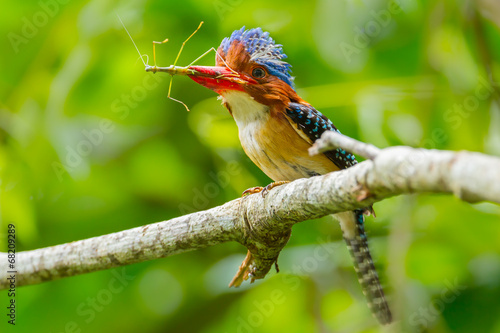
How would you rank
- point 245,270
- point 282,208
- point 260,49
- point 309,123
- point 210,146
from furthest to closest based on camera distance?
point 210,146
point 260,49
point 309,123
point 245,270
point 282,208

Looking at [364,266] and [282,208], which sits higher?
[282,208]

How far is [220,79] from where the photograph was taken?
9.35ft

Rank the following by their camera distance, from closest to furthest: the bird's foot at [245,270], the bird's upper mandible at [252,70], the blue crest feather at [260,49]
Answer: the bird's foot at [245,270] < the bird's upper mandible at [252,70] < the blue crest feather at [260,49]

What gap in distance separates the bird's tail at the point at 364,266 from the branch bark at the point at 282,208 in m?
0.78

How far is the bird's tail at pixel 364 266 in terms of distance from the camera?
10.7 feet

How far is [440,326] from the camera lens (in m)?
3.54

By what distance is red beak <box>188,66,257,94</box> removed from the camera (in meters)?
2.79

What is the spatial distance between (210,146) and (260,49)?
1.07 meters

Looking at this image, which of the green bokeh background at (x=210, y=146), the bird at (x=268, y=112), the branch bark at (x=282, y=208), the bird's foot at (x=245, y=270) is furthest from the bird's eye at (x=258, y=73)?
the bird's foot at (x=245, y=270)

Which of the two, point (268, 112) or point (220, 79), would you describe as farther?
point (268, 112)

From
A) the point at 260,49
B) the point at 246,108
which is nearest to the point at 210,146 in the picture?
the point at 246,108

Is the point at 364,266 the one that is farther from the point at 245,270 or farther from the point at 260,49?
the point at 260,49

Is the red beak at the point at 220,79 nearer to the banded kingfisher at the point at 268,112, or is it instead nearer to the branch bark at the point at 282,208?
the banded kingfisher at the point at 268,112

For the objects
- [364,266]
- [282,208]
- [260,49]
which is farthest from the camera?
[364,266]
